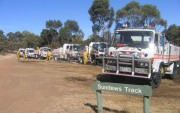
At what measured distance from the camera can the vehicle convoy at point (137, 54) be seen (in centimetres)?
1461

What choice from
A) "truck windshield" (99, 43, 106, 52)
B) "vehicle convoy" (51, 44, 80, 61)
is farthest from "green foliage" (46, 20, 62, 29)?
"truck windshield" (99, 43, 106, 52)

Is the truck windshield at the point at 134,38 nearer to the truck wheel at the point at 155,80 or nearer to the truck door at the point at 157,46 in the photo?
the truck door at the point at 157,46

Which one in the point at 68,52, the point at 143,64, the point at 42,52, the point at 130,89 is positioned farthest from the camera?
the point at 42,52

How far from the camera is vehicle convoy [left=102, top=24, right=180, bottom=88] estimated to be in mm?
14609

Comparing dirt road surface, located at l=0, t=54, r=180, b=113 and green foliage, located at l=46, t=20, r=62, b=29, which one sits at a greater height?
green foliage, located at l=46, t=20, r=62, b=29

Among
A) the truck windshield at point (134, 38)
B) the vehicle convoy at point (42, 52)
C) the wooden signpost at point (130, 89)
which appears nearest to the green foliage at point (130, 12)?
the vehicle convoy at point (42, 52)

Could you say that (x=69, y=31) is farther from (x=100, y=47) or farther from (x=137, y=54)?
(x=137, y=54)

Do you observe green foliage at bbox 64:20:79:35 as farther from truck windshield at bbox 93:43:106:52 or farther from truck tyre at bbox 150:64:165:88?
truck tyre at bbox 150:64:165:88

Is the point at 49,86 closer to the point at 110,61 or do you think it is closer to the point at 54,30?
the point at 110,61

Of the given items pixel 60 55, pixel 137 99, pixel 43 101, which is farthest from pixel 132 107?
pixel 60 55

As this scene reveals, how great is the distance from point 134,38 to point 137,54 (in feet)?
4.44

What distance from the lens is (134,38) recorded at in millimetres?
15961

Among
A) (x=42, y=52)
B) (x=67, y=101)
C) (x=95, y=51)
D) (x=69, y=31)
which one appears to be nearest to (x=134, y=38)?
(x=67, y=101)

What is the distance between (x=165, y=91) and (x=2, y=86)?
7211 mm
